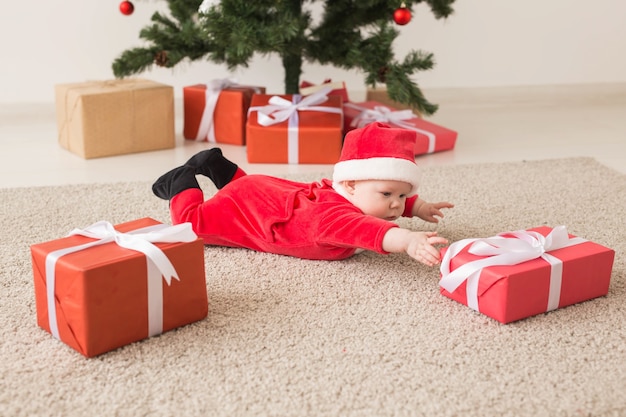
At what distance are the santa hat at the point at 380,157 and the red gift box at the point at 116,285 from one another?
1.16 feet

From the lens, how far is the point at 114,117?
2168mm

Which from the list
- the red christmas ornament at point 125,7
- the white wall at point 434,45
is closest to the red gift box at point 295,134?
the red christmas ornament at point 125,7

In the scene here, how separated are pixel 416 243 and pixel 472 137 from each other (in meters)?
1.36

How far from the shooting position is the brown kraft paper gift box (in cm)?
214

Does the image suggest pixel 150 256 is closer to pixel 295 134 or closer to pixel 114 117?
pixel 295 134

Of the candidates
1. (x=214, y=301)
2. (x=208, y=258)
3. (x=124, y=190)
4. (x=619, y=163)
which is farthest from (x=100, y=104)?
(x=619, y=163)

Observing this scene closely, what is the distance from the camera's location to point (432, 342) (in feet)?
3.68

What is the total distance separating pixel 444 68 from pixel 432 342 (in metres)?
1.95

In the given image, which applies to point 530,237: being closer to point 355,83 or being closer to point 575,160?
point 575,160

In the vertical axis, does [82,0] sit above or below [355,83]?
above

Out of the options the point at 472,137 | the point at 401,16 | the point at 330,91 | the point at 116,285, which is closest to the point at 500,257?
the point at 116,285

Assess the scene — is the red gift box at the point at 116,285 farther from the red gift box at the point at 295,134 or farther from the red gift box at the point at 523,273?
the red gift box at the point at 295,134

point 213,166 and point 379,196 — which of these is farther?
point 213,166

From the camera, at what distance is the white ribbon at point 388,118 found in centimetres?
225
